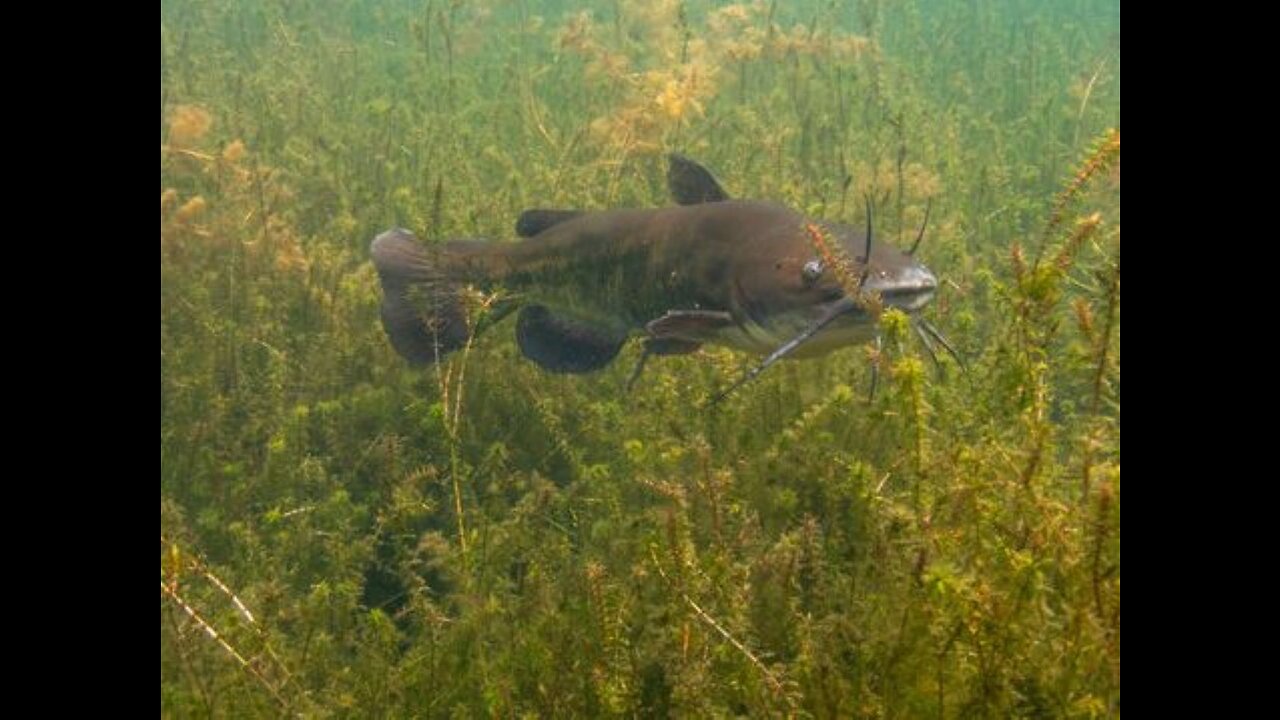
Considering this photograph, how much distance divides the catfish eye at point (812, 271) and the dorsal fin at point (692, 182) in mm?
1220

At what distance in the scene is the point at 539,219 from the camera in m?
5.52

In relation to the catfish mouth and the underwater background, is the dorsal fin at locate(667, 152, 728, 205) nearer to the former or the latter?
the underwater background

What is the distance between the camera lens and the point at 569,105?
1130 centimetres

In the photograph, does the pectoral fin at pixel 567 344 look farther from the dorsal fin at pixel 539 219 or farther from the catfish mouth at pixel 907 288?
the catfish mouth at pixel 907 288

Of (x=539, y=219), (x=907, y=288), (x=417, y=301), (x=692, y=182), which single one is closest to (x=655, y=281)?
(x=692, y=182)

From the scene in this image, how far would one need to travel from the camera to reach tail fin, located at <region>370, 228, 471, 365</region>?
529 cm

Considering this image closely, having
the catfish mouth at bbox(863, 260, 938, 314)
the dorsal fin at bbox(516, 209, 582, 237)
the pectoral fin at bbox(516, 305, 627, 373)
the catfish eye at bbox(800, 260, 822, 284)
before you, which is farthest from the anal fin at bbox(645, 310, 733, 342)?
the dorsal fin at bbox(516, 209, 582, 237)

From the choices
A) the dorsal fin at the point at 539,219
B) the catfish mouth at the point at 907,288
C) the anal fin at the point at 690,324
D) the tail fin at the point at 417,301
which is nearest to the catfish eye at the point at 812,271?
the catfish mouth at the point at 907,288

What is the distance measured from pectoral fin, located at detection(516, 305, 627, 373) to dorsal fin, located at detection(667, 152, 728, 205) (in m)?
0.73

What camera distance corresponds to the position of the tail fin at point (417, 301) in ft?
17.4

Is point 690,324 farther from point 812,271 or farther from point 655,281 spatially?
point 655,281
